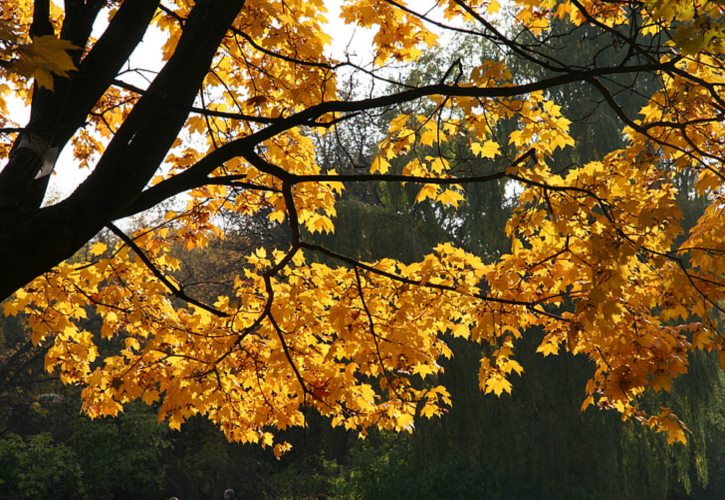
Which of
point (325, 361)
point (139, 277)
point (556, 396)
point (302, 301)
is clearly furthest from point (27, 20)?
point (556, 396)

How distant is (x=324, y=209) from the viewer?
14.9 feet

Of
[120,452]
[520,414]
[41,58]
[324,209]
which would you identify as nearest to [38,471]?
[120,452]

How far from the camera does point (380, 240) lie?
10.9 metres

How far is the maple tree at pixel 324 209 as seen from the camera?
8.86 ft

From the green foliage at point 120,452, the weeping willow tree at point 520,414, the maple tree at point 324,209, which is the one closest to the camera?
the maple tree at point 324,209

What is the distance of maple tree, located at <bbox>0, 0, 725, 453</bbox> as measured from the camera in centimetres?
270

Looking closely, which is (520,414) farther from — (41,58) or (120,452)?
(41,58)

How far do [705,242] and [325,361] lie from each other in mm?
2191

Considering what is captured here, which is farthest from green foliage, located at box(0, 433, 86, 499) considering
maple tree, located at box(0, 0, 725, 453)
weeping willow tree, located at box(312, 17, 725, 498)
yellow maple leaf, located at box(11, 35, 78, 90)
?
yellow maple leaf, located at box(11, 35, 78, 90)

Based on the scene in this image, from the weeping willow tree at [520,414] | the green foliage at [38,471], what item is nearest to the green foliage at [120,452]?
the green foliage at [38,471]

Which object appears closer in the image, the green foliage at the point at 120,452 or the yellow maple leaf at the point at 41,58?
the yellow maple leaf at the point at 41,58

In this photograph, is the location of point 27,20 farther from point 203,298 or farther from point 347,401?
point 203,298

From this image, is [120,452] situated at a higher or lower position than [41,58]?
higher

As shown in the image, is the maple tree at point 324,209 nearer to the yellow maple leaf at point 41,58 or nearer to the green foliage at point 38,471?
the yellow maple leaf at point 41,58
